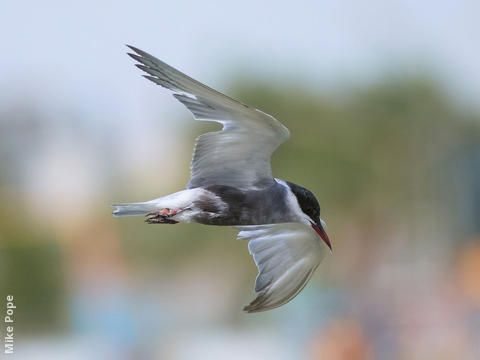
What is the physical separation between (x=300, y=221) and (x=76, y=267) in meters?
26.1

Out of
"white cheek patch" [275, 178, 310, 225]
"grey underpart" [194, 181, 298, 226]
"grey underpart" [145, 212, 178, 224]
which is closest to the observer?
"grey underpart" [145, 212, 178, 224]

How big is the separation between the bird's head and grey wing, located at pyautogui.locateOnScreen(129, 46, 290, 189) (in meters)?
0.16

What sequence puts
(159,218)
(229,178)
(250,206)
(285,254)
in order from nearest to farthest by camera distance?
1. (159,218)
2. (250,206)
3. (229,178)
4. (285,254)

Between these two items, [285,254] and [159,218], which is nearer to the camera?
[159,218]

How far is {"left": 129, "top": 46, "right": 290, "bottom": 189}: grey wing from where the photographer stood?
222 inches

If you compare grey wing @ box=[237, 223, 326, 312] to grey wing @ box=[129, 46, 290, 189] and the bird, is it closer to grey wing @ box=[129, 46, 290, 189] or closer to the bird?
the bird

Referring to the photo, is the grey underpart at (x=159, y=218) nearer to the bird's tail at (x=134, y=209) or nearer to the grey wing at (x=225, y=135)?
the bird's tail at (x=134, y=209)

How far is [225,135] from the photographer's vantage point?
6016 mm

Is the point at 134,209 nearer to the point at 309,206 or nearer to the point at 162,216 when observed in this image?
the point at 162,216

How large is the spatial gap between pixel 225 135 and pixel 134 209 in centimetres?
66

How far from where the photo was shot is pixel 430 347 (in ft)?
51.7

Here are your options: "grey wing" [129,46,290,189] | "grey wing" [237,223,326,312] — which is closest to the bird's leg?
"grey wing" [129,46,290,189]

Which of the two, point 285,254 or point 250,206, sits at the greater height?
point 250,206

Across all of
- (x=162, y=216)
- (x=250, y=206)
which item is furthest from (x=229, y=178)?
(x=162, y=216)
